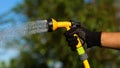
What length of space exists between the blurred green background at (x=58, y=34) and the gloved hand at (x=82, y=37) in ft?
14.4

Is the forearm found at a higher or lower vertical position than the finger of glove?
lower

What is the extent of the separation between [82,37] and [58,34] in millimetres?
5242

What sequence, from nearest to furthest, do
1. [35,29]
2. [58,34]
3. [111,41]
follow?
[35,29] → [111,41] → [58,34]

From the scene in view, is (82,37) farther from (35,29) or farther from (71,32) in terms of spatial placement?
(35,29)

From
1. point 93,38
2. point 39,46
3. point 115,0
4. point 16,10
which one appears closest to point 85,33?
point 93,38

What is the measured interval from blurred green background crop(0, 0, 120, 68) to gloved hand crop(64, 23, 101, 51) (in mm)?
4391

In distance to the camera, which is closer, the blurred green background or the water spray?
the water spray

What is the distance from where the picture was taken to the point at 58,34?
812 centimetres

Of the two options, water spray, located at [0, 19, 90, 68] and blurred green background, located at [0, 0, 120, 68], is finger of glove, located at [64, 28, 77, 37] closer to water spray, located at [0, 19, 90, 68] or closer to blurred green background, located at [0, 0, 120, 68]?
water spray, located at [0, 19, 90, 68]

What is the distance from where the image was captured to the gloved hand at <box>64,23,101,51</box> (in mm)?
2832

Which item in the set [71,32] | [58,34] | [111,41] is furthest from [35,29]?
[58,34]

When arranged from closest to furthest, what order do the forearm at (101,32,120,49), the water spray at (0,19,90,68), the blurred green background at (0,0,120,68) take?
the water spray at (0,19,90,68), the forearm at (101,32,120,49), the blurred green background at (0,0,120,68)

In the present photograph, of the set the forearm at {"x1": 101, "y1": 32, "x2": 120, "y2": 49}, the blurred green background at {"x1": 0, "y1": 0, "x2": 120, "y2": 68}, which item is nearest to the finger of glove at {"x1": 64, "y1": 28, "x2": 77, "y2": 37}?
the forearm at {"x1": 101, "y1": 32, "x2": 120, "y2": 49}

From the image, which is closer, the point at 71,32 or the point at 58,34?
the point at 71,32
